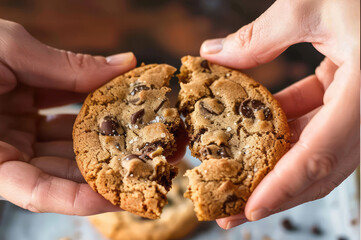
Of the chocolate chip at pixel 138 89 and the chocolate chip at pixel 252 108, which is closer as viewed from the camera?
the chocolate chip at pixel 252 108

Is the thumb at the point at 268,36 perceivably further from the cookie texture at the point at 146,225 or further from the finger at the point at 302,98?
the cookie texture at the point at 146,225

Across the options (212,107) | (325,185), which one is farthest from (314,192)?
(212,107)

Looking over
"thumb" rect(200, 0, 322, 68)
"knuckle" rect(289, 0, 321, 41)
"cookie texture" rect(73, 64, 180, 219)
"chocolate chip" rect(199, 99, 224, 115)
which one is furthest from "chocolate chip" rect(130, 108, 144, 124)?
"knuckle" rect(289, 0, 321, 41)

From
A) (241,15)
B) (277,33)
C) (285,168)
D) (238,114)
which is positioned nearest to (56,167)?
(238,114)

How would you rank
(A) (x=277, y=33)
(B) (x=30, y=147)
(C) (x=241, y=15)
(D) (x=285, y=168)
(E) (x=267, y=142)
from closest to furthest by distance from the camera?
(D) (x=285, y=168), (E) (x=267, y=142), (A) (x=277, y=33), (B) (x=30, y=147), (C) (x=241, y=15)

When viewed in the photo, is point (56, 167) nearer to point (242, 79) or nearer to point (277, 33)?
point (242, 79)

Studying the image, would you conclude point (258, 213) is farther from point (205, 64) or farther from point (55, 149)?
point (55, 149)

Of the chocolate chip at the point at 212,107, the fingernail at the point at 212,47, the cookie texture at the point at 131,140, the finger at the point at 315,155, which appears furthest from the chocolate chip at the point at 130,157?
the fingernail at the point at 212,47
